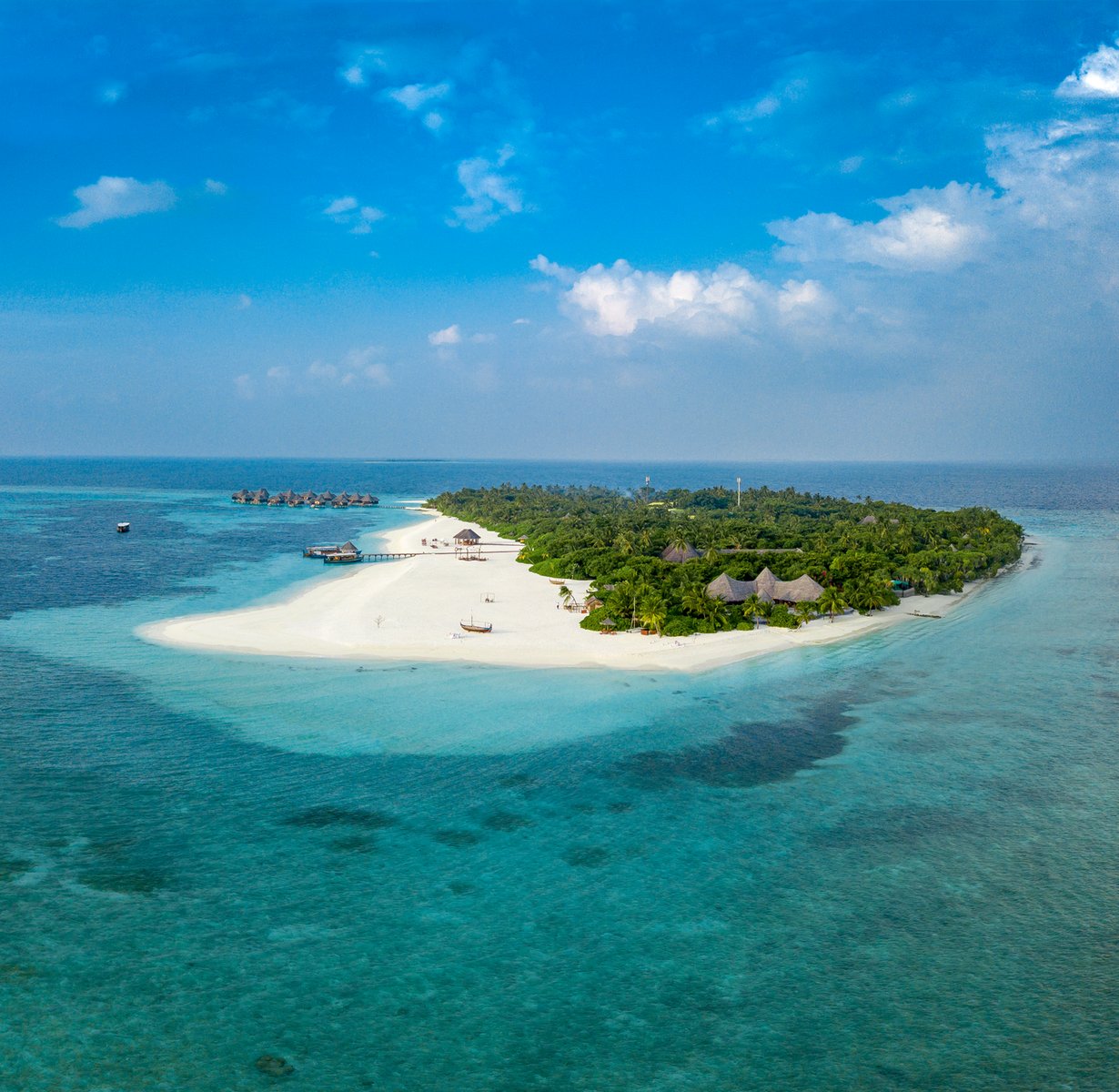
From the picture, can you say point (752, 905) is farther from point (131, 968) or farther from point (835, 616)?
point (835, 616)

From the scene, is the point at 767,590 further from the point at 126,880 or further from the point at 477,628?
the point at 126,880

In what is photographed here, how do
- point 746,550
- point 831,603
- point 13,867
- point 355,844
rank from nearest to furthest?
point 13,867 < point 355,844 < point 831,603 < point 746,550

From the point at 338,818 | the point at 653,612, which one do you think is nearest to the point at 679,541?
the point at 653,612

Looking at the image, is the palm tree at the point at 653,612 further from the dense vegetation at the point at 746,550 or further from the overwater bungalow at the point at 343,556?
the overwater bungalow at the point at 343,556

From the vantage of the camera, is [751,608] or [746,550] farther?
[746,550]

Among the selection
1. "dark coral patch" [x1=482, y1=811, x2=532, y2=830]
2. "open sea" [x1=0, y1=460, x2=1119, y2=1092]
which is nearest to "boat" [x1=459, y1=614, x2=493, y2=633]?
"open sea" [x1=0, y1=460, x2=1119, y2=1092]

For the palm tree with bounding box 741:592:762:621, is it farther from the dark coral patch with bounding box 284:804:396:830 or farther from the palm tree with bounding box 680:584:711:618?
the dark coral patch with bounding box 284:804:396:830
